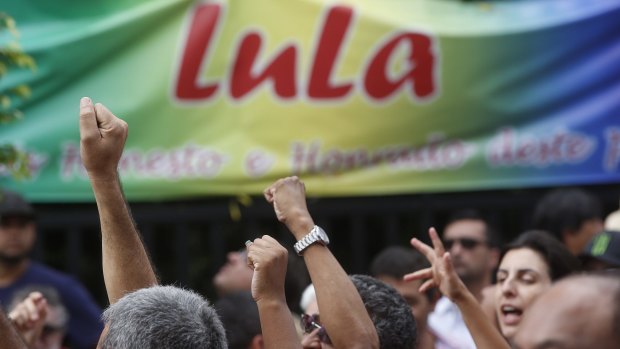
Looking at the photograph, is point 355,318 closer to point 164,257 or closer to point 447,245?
point 447,245

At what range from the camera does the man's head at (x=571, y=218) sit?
6605mm

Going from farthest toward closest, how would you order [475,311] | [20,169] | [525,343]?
1. [20,169]
2. [475,311]
3. [525,343]

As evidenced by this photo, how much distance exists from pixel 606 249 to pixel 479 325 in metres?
1.03

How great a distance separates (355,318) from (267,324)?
32cm

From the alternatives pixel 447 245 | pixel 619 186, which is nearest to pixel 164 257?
pixel 447 245

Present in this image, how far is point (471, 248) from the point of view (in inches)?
251

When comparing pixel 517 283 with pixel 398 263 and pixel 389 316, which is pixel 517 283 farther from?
pixel 389 316

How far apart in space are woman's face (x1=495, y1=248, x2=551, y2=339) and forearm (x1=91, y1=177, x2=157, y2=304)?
1.70 m

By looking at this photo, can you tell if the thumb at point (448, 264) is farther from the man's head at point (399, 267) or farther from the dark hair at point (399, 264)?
the dark hair at point (399, 264)

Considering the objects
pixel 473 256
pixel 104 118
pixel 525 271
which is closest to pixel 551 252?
pixel 525 271

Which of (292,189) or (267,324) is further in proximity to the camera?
(292,189)

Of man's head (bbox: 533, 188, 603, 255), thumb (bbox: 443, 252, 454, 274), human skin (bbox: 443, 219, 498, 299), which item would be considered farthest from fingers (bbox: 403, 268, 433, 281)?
man's head (bbox: 533, 188, 603, 255)

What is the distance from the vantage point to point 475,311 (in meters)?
4.27

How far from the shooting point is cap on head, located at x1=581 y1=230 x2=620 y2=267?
499 centimetres
